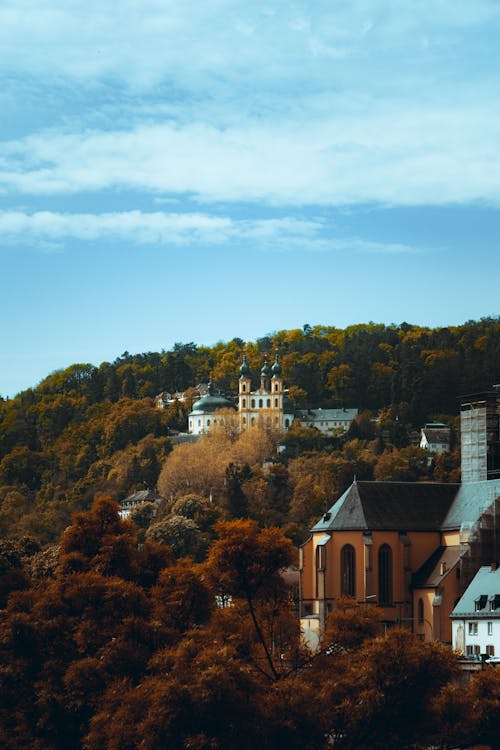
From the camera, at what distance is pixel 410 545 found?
99.9 m

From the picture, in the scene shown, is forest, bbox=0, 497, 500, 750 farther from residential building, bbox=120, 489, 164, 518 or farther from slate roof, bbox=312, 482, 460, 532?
residential building, bbox=120, 489, 164, 518

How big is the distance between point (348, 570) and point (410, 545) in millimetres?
4023

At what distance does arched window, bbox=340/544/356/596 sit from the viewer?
326 ft

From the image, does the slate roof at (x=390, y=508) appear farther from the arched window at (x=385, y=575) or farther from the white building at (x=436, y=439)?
the white building at (x=436, y=439)

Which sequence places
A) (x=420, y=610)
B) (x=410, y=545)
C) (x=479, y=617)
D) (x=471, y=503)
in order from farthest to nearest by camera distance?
(x=471, y=503), (x=410, y=545), (x=420, y=610), (x=479, y=617)

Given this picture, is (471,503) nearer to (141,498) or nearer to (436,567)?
(436,567)

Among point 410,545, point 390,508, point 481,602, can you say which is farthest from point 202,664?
point 390,508

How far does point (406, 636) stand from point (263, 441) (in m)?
125

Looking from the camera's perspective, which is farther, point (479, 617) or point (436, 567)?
point (436, 567)

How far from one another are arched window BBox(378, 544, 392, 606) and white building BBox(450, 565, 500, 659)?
25.8 ft

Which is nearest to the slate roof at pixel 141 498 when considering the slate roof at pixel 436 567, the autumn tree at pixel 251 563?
the slate roof at pixel 436 567

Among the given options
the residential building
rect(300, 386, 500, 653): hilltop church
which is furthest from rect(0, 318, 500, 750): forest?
the residential building

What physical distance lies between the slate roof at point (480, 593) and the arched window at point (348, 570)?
9563mm

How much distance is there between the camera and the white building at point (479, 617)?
277 ft
